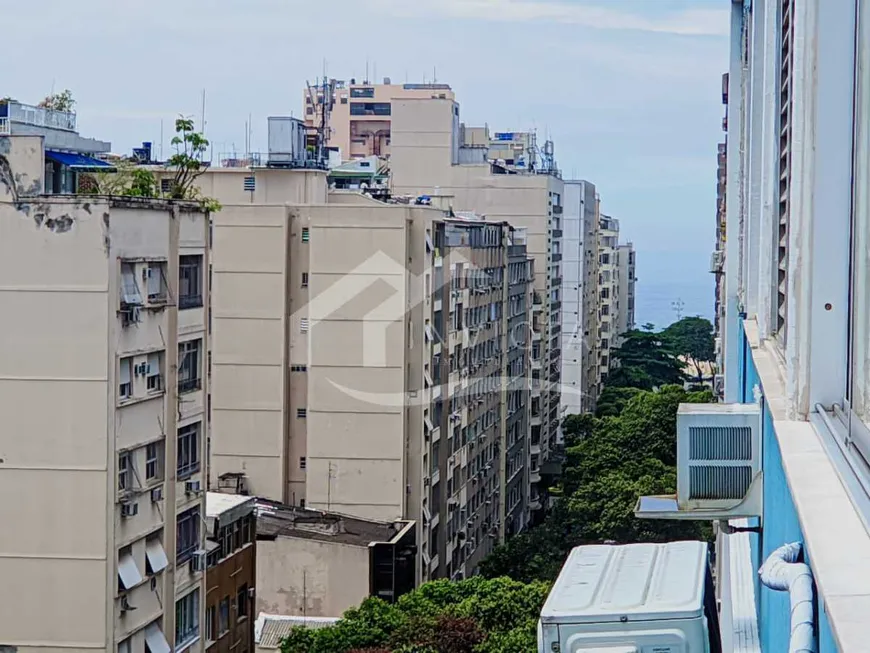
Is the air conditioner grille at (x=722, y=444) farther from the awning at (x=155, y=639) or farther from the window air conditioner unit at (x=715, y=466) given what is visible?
the awning at (x=155, y=639)

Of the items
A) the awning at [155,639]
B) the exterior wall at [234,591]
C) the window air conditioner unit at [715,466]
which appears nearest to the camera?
the window air conditioner unit at [715,466]

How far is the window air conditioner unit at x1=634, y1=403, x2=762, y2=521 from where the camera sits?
3586mm

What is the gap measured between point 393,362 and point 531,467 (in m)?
12.6

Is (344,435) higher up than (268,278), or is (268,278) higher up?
(268,278)

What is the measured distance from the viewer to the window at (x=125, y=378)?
12539 mm

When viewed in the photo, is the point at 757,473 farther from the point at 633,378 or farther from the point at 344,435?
the point at 633,378

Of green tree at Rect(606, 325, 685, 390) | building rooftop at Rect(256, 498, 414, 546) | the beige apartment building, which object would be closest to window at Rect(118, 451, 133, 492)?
building rooftop at Rect(256, 498, 414, 546)

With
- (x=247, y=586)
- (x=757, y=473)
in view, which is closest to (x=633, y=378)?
(x=247, y=586)

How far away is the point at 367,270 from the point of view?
2170 centimetres

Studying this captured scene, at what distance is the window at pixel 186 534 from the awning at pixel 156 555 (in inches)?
11.8

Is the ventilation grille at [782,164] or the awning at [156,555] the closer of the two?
the ventilation grille at [782,164]

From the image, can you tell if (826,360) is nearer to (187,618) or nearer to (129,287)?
(129,287)

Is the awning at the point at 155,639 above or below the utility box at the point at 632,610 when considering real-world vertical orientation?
below

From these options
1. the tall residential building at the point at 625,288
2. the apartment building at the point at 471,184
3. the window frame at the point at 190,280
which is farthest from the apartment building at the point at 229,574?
the tall residential building at the point at 625,288
